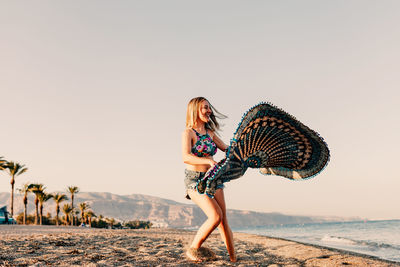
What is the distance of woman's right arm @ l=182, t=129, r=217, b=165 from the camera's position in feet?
14.3

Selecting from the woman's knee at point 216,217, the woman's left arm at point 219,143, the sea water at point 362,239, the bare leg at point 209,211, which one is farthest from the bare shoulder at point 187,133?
the sea water at point 362,239

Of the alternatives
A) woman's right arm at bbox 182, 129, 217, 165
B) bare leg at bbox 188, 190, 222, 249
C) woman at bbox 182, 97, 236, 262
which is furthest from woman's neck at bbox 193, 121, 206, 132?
bare leg at bbox 188, 190, 222, 249

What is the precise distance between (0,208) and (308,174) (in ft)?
113

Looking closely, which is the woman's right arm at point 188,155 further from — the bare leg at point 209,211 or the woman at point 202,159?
the bare leg at point 209,211

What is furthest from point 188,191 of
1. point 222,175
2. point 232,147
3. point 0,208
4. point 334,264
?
point 0,208

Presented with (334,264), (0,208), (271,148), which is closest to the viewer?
(271,148)

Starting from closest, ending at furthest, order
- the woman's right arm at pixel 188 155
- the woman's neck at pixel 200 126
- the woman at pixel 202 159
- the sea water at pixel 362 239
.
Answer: the woman's right arm at pixel 188 155
the woman at pixel 202 159
the woman's neck at pixel 200 126
the sea water at pixel 362 239

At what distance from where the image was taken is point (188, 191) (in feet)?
15.3

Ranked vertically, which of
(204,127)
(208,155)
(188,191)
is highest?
(204,127)

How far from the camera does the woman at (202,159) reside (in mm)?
4473

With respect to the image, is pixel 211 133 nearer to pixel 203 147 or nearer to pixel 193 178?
pixel 203 147

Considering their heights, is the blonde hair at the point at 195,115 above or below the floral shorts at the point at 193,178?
above

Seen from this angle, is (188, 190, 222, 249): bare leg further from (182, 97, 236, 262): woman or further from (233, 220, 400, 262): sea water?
(233, 220, 400, 262): sea water

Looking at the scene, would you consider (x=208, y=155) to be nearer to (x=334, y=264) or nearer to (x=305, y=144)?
(x=305, y=144)
